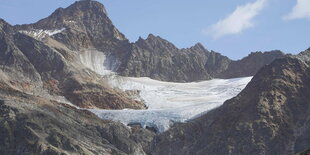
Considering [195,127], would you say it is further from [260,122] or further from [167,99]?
[167,99]

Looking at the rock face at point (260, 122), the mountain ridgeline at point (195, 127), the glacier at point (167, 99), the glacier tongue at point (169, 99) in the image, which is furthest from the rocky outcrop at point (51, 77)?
the rock face at point (260, 122)

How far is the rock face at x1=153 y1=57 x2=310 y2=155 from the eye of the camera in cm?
11888

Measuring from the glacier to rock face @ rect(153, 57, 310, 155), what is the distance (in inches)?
400

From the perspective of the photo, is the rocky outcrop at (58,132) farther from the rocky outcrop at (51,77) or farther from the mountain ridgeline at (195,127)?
the rocky outcrop at (51,77)

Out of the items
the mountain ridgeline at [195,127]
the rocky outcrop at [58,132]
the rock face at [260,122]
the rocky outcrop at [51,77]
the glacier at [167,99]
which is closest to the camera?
the rocky outcrop at [58,132]

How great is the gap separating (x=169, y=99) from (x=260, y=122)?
176 ft

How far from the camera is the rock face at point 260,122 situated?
390ft

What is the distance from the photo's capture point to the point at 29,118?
119250mm

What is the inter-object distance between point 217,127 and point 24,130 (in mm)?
32531

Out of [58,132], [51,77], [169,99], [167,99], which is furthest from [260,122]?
[51,77]

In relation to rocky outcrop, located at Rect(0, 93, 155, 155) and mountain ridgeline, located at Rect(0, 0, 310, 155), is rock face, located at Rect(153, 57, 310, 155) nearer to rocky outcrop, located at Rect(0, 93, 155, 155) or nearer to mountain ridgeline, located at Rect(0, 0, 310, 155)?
mountain ridgeline, located at Rect(0, 0, 310, 155)

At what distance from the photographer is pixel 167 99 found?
17475 centimetres

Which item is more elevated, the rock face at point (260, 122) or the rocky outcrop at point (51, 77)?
the rocky outcrop at point (51, 77)

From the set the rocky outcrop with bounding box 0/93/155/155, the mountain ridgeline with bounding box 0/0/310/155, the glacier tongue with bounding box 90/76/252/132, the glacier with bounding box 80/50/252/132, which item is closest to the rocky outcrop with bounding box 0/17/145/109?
the mountain ridgeline with bounding box 0/0/310/155
